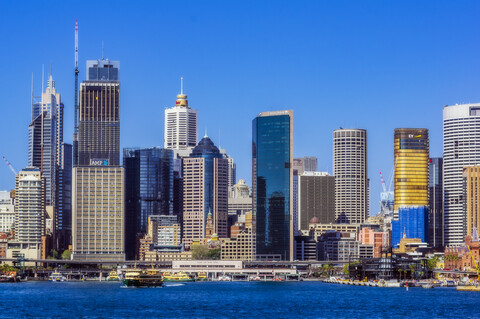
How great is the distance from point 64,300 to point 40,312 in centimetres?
3076

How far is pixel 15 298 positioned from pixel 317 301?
49.1m

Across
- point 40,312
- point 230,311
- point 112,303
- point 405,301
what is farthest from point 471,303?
point 40,312

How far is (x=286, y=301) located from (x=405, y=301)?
1855 centimetres

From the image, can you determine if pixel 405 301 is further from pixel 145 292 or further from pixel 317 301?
pixel 145 292

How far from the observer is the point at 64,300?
17338cm

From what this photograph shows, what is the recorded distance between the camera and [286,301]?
176 metres

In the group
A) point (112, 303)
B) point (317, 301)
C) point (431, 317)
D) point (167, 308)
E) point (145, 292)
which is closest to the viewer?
point (431, 317)

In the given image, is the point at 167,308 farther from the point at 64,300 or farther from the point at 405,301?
the point at 405,301

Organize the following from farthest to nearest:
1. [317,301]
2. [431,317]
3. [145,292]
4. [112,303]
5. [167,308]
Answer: [145,292]
[317,301]
[112,303]
[167,308]
[431,317]

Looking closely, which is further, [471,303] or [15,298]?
[15,298]

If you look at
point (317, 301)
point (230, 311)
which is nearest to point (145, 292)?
point (317, 301)

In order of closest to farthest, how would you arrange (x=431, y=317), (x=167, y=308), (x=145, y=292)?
1. (x=431, y=317)
2. (x=167, y=308)
3. (x=145, y=292)

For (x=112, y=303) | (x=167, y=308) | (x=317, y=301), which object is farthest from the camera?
(x=317, y=301)

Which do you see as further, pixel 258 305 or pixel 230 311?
pixel 258 305
